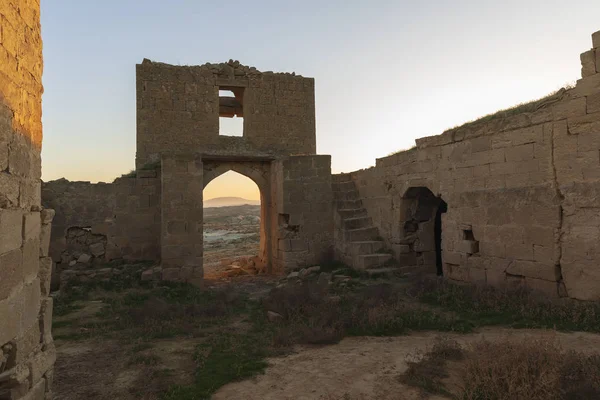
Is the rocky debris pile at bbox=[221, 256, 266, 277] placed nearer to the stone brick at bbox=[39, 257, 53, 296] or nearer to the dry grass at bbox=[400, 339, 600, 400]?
the dry grass at bbox=[400, 339, 600, 400]

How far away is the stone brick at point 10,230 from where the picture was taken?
97.1 inches

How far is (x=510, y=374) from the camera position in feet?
11.4

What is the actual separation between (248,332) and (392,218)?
5565mm

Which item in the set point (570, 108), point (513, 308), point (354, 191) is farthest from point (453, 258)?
point (354, 191)

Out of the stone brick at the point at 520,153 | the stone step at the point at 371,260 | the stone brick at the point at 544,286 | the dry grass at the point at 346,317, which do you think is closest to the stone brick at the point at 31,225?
the dry grass at the point at 346,317

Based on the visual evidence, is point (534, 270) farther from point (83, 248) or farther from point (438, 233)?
point (83, 248)

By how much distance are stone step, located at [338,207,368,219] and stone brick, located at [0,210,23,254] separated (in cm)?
893

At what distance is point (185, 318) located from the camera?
6539mm

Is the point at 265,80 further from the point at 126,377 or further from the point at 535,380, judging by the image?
the point at 535,380

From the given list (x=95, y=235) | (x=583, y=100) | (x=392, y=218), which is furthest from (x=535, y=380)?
(x=95, y=235)

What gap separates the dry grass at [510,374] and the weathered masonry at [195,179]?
6798 millimetres

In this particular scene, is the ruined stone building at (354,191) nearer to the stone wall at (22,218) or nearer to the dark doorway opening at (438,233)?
the dark doorway opening at (438,233)

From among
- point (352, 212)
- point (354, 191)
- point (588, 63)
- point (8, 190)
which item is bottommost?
point (352, 212)

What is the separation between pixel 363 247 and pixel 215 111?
6754mm
